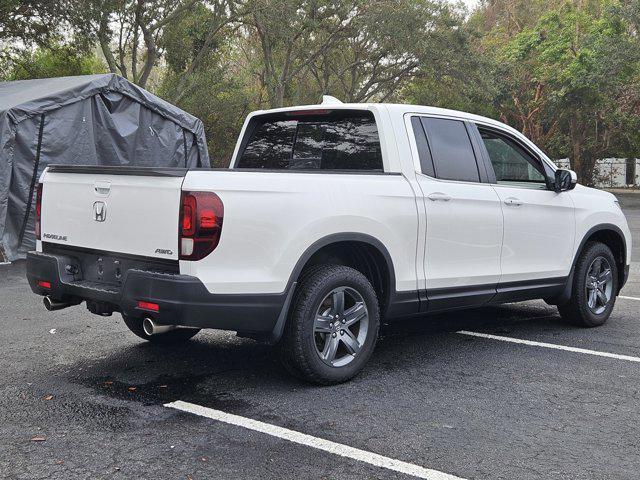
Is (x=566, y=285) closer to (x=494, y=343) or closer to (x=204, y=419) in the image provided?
(x=494, y=343)

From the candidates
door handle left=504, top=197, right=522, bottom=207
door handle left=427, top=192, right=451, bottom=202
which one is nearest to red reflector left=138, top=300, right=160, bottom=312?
door handle left=427, top=192, right=451, bottom=202

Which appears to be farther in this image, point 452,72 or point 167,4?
point 452,72

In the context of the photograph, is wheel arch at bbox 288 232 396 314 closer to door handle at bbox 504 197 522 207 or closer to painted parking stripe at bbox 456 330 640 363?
door handle at bbox 504 197 522 207

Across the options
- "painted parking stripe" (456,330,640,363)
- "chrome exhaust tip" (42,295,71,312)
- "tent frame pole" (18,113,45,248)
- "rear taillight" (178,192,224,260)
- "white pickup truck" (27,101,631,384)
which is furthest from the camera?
"tent frame pole" (18,113,45,248)

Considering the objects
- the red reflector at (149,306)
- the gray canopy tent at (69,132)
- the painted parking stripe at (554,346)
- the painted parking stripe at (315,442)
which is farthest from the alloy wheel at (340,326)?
the gray canopy tent at (69,132)

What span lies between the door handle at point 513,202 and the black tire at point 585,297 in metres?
1.15

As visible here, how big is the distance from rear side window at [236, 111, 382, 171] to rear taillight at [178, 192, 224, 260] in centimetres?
160

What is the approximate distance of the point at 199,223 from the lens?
4324mm

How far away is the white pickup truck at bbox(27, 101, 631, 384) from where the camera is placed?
4.45 metres

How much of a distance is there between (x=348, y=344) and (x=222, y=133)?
21.4 m

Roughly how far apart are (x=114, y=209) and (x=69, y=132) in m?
A: 8.47

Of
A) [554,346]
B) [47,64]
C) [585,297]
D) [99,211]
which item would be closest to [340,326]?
[99,211]

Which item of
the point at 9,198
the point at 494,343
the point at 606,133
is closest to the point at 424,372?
the point at 494,343

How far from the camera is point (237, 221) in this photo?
4.44 meters
